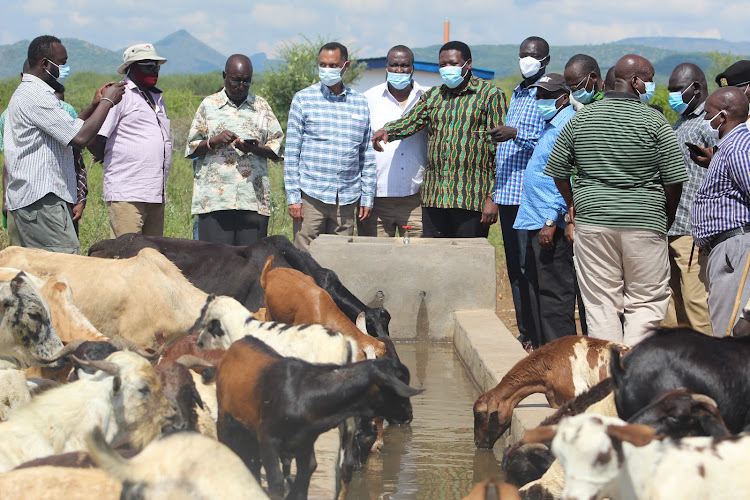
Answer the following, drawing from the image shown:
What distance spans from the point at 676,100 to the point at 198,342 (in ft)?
16.6

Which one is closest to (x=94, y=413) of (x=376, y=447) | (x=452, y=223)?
(x=376, y=447)

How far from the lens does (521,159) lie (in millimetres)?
7977

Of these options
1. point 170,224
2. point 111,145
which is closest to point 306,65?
point 170,224

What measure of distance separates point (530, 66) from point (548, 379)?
367cm

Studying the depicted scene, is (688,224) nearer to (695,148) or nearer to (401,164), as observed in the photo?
(695,148)

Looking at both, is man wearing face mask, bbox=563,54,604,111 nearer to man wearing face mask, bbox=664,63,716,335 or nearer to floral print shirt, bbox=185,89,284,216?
man wearing face mask, bbox=664,63,716,335

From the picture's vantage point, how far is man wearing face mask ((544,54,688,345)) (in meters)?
5.95

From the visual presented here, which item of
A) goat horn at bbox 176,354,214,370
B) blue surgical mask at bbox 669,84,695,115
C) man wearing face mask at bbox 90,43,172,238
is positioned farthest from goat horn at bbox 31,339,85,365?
blue surgical mask at bbox 669,84,695,115

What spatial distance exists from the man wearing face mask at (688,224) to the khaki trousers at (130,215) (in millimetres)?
4404

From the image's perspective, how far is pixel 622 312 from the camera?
20.6 feet

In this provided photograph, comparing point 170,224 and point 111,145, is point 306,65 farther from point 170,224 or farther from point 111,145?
point 111,145

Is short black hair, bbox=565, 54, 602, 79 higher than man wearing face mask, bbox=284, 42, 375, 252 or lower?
higher

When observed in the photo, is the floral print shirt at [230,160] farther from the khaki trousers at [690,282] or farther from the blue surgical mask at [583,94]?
the khaki trousers at [690,282]

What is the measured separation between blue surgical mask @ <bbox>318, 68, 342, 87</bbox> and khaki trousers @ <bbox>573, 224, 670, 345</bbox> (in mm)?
3299
